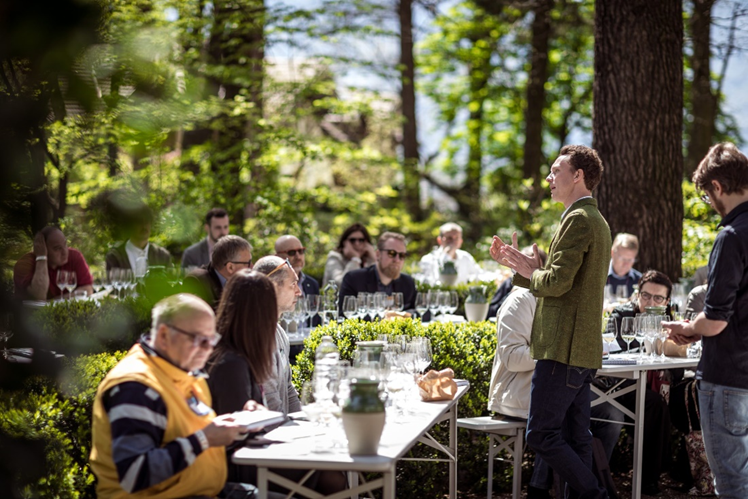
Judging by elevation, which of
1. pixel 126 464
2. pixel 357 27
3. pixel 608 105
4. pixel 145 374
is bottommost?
pixel 126 464

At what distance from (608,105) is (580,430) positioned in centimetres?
534

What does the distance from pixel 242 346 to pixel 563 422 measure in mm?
2002

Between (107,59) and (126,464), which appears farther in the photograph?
(126,464)

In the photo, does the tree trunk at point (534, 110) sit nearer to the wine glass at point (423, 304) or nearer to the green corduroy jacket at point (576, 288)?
the wine glass at point (423, 304)

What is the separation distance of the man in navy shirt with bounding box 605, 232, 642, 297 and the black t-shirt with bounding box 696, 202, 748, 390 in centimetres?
444

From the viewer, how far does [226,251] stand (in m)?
5.76

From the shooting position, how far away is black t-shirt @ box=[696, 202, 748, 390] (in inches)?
146

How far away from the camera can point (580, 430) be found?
14.8 feet

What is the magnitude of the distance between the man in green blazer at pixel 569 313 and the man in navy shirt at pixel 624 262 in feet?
13.3

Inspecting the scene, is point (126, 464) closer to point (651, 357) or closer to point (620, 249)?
point (651, 357)

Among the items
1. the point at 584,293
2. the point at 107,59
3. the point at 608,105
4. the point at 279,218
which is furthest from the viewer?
the point at 279,218

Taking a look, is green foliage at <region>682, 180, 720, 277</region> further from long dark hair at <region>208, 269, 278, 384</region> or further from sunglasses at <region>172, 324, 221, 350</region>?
sunglasses at <region>172, 324, 221, 350</region>

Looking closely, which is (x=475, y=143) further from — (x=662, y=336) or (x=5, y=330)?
(x=5, y=330)

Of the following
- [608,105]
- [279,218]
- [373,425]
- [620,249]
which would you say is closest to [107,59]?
[373,425]
